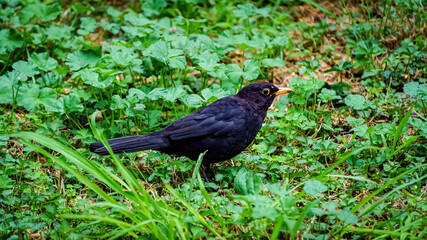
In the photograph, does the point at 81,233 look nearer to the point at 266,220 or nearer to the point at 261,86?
the point at 266,220

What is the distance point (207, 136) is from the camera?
3.87 metres

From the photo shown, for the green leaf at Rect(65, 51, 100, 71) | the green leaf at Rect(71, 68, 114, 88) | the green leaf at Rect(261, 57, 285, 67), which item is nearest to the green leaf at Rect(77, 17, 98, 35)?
the green leaf at Rect(65, 51, 100, 71)

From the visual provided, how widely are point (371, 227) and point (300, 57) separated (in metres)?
2.95

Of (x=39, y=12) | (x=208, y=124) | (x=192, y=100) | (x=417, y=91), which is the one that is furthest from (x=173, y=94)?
(x=39, y=12)

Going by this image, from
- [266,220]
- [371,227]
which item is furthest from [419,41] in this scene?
[266,220]

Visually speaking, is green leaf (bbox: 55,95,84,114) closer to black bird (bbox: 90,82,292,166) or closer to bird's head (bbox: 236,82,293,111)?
black bird (bbox: 90,82,292,166)

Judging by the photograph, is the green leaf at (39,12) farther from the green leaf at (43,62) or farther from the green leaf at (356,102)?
the green leaf at (356,102)

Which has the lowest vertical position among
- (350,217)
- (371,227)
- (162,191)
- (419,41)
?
(162,191)

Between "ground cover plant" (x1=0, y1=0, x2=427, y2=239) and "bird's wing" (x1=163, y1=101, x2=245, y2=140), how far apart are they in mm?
272

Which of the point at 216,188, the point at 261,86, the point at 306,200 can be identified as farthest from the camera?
the point at 261,86

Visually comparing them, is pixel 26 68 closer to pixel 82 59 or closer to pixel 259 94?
pixel 82 59

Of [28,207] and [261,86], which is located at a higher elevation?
[261,86]

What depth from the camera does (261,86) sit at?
13.6 ft

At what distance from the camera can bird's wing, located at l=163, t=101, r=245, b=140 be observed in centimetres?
383
